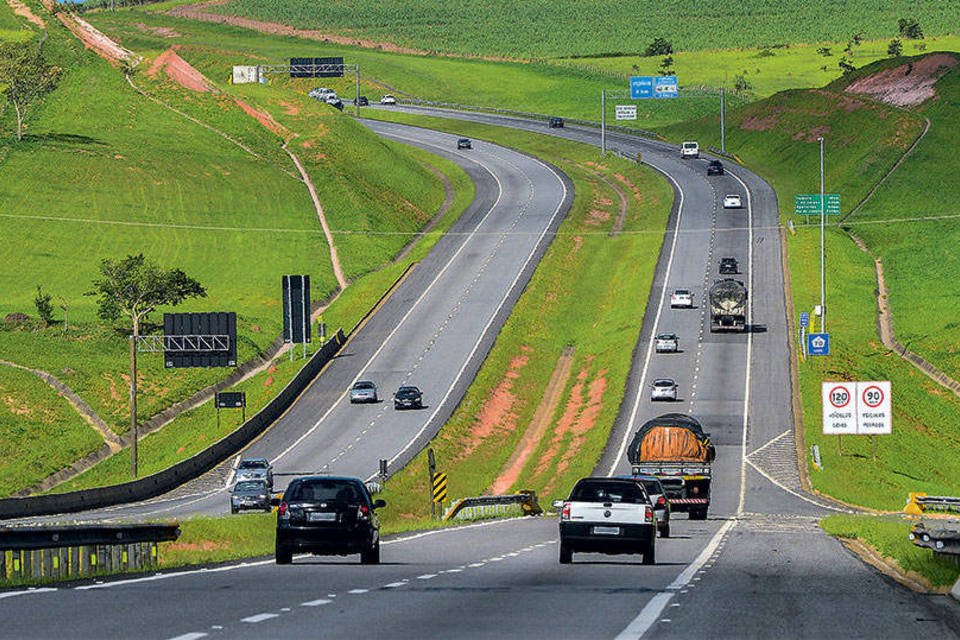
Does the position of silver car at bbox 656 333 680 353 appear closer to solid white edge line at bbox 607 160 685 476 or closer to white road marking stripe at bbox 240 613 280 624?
solid white edge line at bbox 607 160 685 476

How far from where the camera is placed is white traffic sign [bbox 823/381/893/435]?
82.2 meters

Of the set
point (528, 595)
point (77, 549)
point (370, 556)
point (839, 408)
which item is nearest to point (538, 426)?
point (839, 408)

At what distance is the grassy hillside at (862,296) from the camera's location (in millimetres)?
86188

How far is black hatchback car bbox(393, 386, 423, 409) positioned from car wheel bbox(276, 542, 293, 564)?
68813 mm

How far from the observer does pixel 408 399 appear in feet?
341

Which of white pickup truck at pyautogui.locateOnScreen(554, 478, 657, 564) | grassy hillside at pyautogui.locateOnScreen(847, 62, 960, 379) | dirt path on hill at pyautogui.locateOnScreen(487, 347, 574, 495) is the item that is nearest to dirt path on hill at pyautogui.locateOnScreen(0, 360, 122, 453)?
dirt path on hill at pyautogui.locateOnScreen(487, 347, 574, 495)

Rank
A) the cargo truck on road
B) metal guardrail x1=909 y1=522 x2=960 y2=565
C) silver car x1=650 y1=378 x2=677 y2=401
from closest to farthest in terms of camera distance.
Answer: metal guardrail x1=909 y1=522 x2=960 y2=565, silver car x1=650 y1=378 x2=677 y2=401, the cargo truck on road

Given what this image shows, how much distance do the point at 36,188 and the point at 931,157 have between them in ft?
290

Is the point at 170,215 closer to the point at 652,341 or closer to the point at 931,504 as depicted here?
the point at 652,341

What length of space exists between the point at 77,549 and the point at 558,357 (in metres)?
87.9

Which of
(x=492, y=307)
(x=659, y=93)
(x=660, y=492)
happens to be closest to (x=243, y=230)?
(x=492, y=307)

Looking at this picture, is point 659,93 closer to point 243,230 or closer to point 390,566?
point 243,230

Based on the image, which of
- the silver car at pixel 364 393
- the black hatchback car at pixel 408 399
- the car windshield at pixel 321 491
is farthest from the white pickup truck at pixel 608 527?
the silver car at pixel 364 393

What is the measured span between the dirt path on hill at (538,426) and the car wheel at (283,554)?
2034 inches
